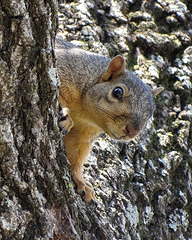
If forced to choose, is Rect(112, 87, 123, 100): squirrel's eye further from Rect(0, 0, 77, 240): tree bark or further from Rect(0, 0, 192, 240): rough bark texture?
Rect(0, 0, 77, 240): tree bark

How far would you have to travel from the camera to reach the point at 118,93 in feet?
8.96

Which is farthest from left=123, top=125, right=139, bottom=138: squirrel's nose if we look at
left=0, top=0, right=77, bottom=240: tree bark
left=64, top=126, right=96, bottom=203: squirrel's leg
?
left=0, top=0, right=77, bottom=240: tree bark

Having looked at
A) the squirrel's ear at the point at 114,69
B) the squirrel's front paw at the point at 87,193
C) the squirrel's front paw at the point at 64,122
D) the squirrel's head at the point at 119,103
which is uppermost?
the squirrel's ear at the point at 114,69

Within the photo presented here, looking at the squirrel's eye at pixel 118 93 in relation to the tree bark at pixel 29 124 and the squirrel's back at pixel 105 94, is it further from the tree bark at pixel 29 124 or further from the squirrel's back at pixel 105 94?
the tree bark at pixel 29 124

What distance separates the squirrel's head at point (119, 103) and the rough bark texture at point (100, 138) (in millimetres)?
287

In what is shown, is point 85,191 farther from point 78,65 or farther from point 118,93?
point 78,65

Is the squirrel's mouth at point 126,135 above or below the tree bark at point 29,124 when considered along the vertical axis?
above

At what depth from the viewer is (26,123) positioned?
1.75 meters

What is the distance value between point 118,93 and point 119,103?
0.27ft

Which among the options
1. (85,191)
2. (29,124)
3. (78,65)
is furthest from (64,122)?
(78,65)

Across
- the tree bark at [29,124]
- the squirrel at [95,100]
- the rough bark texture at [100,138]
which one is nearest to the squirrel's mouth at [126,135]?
the squirrel at [95,100]

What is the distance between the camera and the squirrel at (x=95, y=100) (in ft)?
8.72

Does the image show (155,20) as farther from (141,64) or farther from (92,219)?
(92,219)

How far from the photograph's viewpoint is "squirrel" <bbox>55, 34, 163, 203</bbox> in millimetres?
2658
